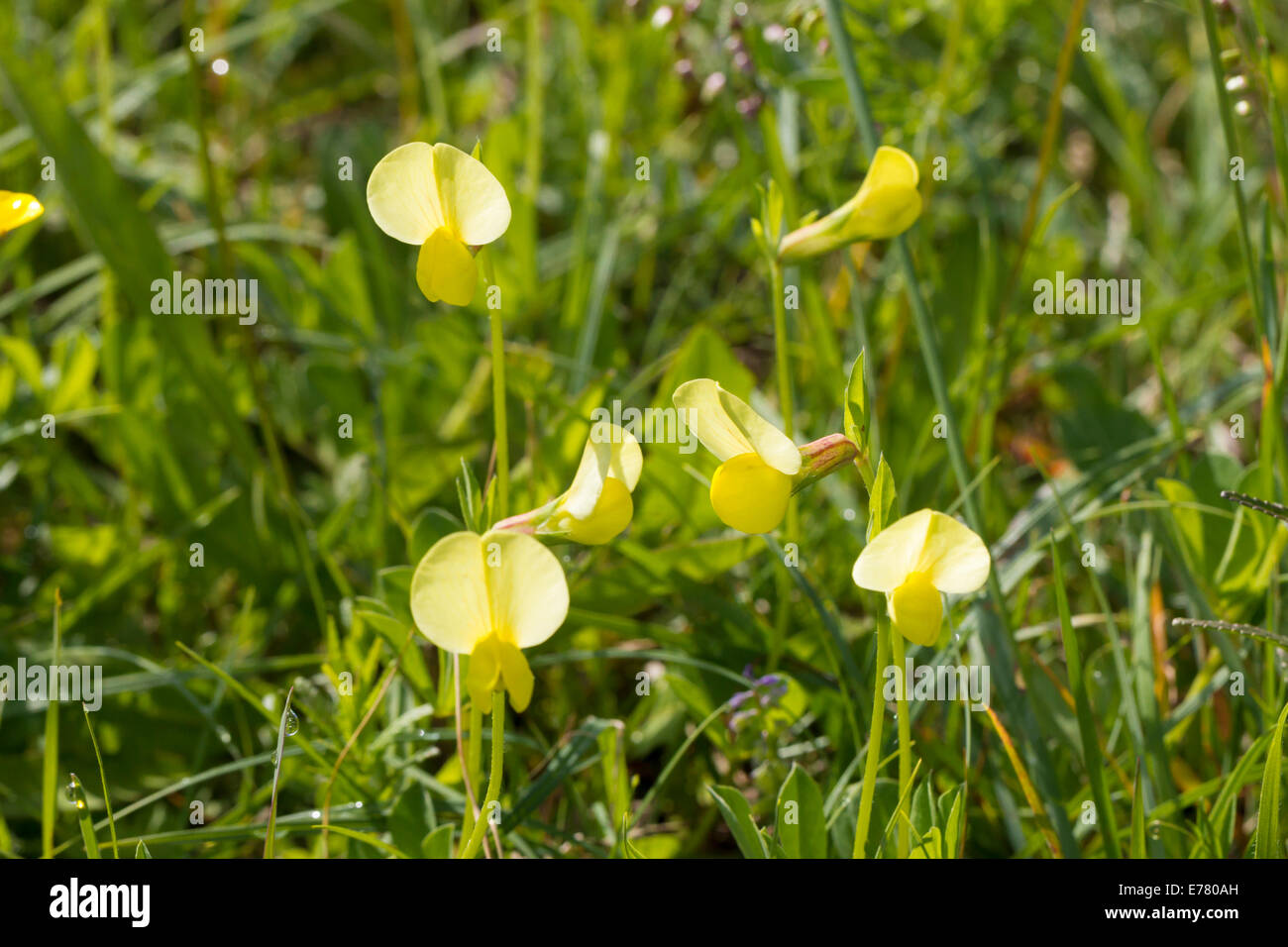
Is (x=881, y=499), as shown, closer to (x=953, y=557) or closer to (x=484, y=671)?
(x=953, y=557)

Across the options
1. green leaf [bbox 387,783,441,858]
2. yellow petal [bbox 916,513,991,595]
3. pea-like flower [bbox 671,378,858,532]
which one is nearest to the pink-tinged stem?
pea-like flower [bbox 671,378,858,532]

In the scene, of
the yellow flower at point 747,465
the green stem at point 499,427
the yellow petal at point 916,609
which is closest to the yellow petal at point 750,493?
the yellow flower at point 747,465

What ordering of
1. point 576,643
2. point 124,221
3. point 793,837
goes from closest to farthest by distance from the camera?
point 793,837 < point 576,643 < point 124,221

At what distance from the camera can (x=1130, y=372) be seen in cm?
210

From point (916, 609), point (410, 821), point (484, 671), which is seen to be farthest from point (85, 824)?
point (916, 609)

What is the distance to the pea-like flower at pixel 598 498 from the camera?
0.90 m

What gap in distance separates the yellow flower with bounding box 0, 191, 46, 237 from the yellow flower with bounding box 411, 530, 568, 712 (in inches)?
19.1

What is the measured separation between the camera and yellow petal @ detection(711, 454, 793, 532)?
2.97ft

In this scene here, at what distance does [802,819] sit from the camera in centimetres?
111

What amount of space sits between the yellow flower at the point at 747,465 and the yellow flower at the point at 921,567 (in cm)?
9

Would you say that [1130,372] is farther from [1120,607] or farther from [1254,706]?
[1254,706]

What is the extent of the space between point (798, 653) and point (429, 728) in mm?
485

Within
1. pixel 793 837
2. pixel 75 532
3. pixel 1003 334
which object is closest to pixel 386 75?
pixel 75 532

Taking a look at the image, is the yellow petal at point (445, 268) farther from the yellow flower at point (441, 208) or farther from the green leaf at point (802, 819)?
the green leaf at point (802, 819)
